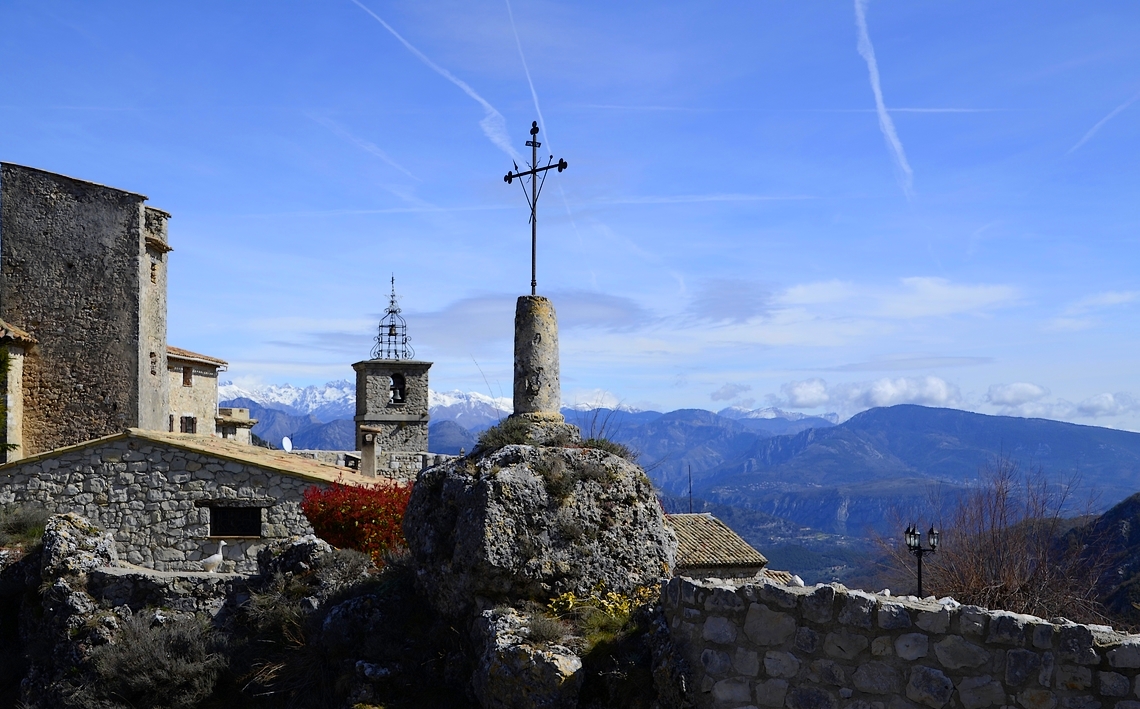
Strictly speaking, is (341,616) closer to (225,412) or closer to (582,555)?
(582,555)

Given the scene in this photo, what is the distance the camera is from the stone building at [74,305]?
79.8ft

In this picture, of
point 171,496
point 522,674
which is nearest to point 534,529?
point 522,674

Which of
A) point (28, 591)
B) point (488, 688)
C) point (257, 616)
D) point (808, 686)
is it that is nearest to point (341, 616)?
point (257, 616)

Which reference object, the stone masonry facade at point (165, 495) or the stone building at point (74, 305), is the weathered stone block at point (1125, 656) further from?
the stone building at point (74, 305)

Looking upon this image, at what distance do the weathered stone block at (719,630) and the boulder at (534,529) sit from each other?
80.7 inches

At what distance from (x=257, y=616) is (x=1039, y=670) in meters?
8.98

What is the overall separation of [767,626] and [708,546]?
1169 inches

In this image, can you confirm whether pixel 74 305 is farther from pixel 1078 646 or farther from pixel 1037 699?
pixel 1078 646

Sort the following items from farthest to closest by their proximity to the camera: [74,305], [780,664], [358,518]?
Result: [74,305]
[358,518]
[780,664]

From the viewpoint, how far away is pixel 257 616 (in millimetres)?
11570

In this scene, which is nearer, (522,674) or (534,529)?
(522,674)

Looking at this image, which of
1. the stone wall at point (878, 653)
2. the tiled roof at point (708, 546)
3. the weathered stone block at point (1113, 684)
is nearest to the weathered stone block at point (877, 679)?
the stone wall at point (878, 653)

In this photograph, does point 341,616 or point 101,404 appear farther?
point 101,404

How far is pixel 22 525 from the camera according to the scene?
55.7 ft
